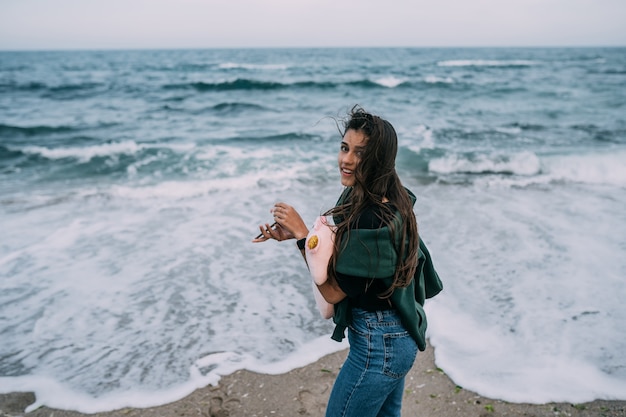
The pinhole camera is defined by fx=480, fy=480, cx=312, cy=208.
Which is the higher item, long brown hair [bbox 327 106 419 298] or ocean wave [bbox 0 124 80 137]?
long brown hair [bbox 327 106 419 298]

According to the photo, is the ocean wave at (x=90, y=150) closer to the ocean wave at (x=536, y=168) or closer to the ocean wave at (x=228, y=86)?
the ocean wave at (x=536, y=168)

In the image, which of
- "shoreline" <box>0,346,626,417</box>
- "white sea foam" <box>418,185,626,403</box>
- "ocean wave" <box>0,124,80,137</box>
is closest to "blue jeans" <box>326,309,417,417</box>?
"shoreline" <box>0,346,626,417</box>

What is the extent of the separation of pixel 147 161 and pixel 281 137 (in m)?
4.50

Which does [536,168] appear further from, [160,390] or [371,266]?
[371,266]

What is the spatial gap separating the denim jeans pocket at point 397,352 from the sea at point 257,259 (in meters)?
1.01

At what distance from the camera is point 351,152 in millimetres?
2076

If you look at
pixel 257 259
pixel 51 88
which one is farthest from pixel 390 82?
pixel 257 259

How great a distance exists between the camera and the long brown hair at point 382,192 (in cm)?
198

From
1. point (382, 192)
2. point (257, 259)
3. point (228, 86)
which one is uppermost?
point (382, 192)

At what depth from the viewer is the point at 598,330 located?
178 inches

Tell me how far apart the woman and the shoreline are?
1601mm

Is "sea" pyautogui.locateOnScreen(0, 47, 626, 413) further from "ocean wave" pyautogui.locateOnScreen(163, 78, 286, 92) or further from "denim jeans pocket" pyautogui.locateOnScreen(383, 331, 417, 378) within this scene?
"ocean wave" pyautogui.locateOnScreen(163, 78, 286, 92)

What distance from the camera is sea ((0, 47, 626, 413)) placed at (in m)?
4.16

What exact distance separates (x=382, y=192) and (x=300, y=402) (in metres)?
2.35
